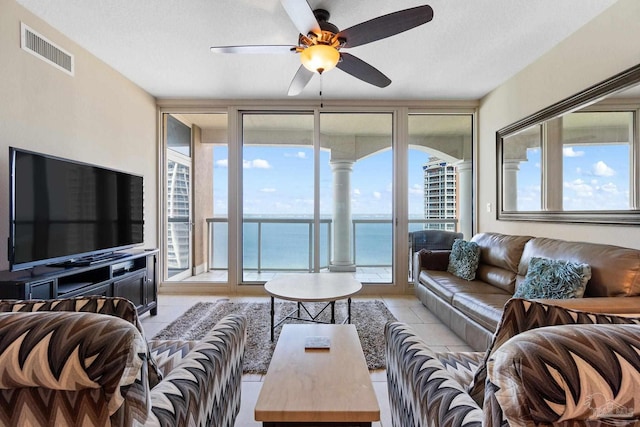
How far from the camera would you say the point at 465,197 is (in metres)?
4.32

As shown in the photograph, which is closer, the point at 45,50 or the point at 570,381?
the point at 570,381

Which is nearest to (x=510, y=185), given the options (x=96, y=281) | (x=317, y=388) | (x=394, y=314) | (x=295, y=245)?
(x=394, y=314)

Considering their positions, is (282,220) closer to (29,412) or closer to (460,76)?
(460,76)

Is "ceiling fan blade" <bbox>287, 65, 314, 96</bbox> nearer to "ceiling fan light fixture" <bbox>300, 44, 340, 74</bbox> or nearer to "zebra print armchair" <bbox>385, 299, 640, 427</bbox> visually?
"ceiling fan light fixture" <bbox>300, 44, 340, 74</bbox>

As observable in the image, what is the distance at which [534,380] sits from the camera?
54 centimetres

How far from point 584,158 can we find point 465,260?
1362 mm

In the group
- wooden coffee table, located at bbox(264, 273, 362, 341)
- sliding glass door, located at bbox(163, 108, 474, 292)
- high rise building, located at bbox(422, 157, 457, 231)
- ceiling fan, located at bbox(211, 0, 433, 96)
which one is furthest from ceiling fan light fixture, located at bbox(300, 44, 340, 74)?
high rise building, located at bbox(422, 157, 457, 231)

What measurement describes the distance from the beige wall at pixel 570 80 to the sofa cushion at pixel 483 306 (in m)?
0.85

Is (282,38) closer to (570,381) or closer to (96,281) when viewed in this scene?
(96,281)

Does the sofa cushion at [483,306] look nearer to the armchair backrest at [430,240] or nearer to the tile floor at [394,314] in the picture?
the tile floor at [394,314]

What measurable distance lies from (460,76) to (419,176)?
133 cm

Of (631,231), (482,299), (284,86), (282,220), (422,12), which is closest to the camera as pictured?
(422,12)

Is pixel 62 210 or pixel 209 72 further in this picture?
pixel 209 72

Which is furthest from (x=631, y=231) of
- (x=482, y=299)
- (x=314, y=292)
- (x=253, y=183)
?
(x=253, y=183)
